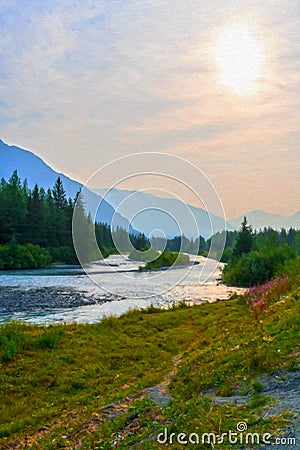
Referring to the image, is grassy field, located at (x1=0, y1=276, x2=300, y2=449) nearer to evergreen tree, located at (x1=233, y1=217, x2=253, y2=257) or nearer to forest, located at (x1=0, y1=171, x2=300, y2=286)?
forest, located at (x1=0, y1=171, x2=300, y2=286)

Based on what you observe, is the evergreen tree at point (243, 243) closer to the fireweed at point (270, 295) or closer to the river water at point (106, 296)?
the river water at point (106, 296)

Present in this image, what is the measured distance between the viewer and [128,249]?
1986cm

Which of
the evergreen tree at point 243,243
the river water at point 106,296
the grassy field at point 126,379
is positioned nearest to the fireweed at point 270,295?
the grassy field at point 126,379

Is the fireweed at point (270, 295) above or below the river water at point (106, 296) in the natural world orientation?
above

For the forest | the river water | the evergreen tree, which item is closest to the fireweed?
the forest

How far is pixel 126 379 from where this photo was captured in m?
10.3

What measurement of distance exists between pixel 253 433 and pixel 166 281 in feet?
117

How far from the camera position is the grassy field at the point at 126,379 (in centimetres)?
568

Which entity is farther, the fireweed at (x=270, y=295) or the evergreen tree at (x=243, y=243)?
the evergreen tree at (x=243, y=243)

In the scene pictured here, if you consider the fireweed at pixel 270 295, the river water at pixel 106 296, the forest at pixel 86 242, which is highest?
the forest at pixel 86 242

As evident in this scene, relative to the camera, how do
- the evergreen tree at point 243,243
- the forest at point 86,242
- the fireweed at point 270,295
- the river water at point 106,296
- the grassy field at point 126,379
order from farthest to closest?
the evergreen tree at point 243,243
the river water at point 106,296
the forest at point 86,242
the fireweed at point 270,295
the grassy field at point 126,379

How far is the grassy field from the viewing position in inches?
224

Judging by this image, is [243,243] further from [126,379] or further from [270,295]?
[126,379]

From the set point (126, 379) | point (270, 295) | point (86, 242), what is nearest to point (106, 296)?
point (86, 242)
